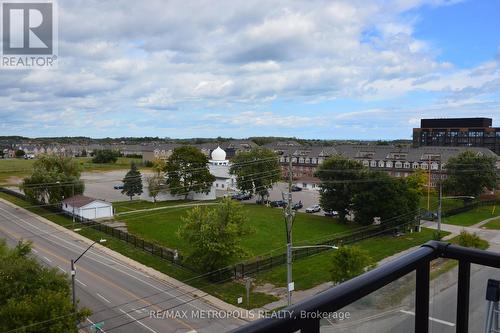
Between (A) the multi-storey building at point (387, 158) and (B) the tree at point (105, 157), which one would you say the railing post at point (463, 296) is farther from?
(B) the tree at point (105, 157)

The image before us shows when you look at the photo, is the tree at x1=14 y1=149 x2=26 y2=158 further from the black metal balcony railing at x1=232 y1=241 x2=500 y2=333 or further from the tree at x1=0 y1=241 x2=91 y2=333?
the black metal balcony railing at x1=232 y1=241 x2=500 y2=333

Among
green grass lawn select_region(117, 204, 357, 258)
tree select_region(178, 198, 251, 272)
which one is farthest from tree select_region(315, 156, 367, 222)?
tree select_region(178, 198, 251, 272)

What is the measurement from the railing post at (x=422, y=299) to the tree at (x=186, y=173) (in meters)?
60.8

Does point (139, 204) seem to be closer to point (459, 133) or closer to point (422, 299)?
point (422, 299)

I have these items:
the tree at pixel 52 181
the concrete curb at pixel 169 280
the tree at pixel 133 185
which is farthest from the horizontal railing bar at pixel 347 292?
the tree at pixel 133 185

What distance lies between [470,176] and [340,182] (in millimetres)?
24430

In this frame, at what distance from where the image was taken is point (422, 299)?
84.7 inches

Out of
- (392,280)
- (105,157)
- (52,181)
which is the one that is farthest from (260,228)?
(105,157)

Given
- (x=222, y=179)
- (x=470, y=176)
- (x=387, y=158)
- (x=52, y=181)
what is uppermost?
(x=387, y=158)

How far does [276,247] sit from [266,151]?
1139 inches

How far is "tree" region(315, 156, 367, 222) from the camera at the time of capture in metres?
45.7

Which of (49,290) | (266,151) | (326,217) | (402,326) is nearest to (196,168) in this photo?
(266,151)

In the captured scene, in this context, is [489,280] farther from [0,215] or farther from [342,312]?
[0,215]

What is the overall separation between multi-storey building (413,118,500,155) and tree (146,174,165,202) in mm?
84158
